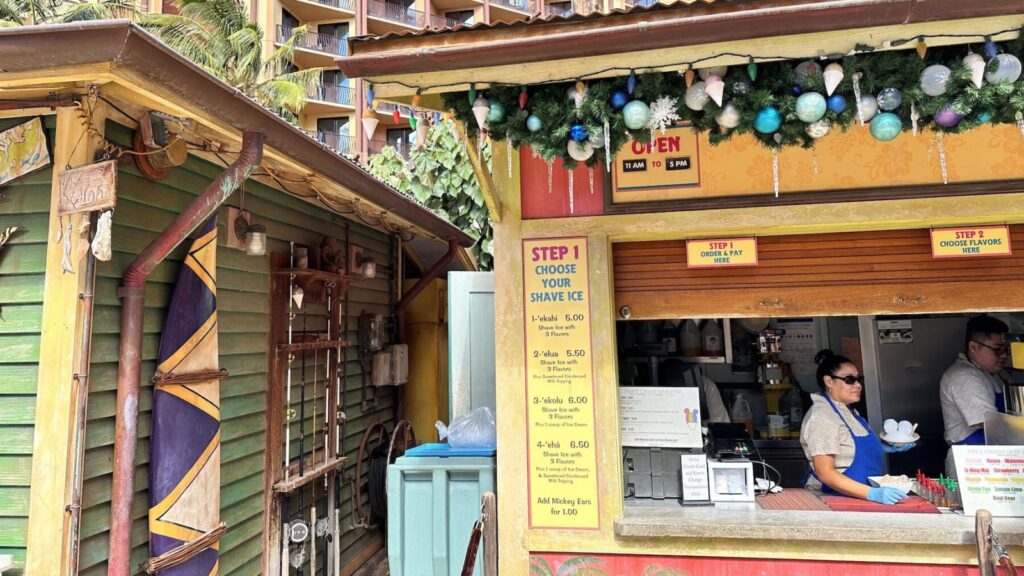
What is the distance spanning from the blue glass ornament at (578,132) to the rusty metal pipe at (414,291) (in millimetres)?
4239

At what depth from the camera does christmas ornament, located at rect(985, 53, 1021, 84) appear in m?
2.33

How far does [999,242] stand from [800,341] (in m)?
2.98

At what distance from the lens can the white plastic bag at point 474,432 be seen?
3961 millimetres

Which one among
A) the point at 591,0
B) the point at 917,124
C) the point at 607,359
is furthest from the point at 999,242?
the point at 591,0

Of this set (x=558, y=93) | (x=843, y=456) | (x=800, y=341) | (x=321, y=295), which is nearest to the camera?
(x=558, y=93)

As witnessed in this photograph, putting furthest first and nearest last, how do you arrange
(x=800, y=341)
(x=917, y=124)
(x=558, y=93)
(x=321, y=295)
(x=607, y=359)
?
(x=800, y=341) → (x=321, y=295) → (x=607, y=359) → (x=558, y=93) → (x=917, y=124)

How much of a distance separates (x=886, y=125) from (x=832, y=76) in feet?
1.19

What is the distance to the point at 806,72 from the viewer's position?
8.14 ft

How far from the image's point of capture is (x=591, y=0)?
3930mm

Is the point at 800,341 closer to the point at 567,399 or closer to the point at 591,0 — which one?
the point at 567,399

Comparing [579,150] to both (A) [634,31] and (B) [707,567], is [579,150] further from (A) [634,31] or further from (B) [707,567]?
(B) [707,567]

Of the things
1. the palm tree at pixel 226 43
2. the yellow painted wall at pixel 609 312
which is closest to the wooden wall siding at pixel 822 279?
the yellow painted wall at pixel 609 312

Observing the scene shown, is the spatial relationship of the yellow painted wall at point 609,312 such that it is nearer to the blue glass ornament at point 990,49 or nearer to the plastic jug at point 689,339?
the blue glass ornament at point 990,49

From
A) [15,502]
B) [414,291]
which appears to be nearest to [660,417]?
[15,502]
